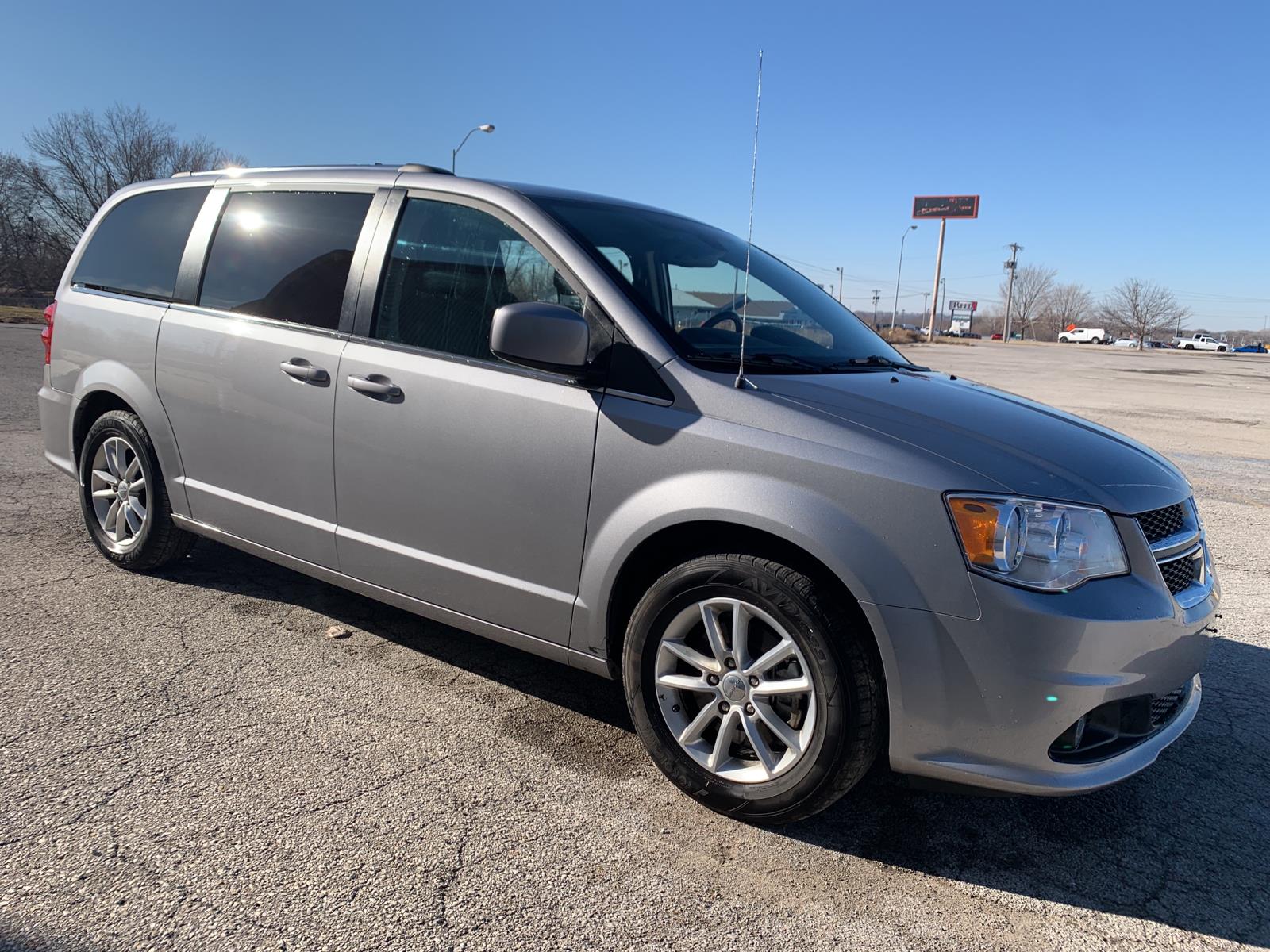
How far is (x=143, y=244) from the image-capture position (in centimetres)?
438

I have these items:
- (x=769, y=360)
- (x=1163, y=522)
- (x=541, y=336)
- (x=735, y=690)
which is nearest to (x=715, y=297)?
(x=769, y=360)

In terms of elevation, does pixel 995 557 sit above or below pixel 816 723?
above

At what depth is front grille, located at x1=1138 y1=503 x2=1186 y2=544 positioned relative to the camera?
2436 mm

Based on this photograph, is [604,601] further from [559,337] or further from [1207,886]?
[1207,886]

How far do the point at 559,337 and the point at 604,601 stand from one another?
2.76 feet

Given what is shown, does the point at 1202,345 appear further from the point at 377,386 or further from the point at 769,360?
the point at 377,386

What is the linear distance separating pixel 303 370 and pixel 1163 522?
9.89ft

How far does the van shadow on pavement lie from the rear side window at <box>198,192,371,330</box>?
159 centimetres

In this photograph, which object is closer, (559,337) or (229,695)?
(559,337)

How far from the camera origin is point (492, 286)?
3.12 m

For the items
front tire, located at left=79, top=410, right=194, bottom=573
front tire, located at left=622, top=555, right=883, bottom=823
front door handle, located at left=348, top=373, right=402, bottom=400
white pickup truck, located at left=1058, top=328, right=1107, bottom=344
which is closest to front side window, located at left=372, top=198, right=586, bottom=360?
front door handle, located at left=348, top=373, right=402, bottom=400

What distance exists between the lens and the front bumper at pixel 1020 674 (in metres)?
2.18

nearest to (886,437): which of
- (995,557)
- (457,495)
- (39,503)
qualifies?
(995,557)

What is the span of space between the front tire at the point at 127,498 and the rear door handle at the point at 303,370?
45.8 inches
